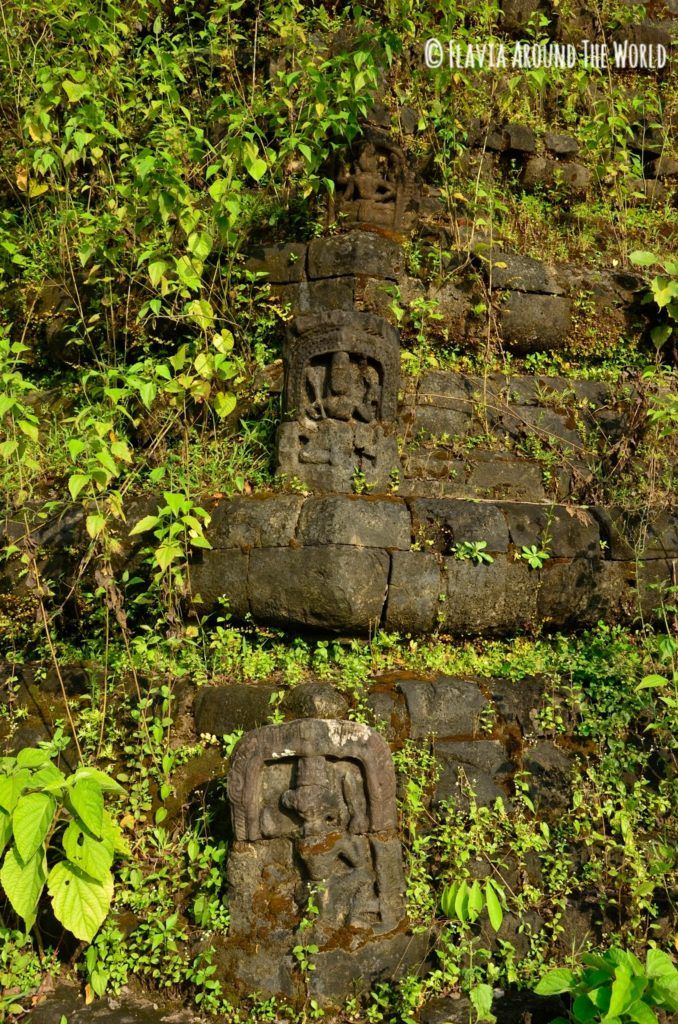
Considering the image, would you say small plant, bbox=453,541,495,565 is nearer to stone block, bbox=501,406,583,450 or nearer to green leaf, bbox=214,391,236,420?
stone block, bbox=501,406,583,450

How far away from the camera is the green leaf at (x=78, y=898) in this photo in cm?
350

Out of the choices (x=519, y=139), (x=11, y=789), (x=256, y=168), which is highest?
(x=519, y=139)

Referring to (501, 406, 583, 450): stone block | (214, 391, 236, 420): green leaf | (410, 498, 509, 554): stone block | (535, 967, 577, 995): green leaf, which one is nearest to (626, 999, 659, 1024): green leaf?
(535, 967, 577, 995): green leaf

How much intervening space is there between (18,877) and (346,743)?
144 centimetres

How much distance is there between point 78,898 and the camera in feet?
11.6

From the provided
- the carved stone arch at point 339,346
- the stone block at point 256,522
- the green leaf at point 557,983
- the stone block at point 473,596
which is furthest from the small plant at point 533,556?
the green leaf at point 557,983

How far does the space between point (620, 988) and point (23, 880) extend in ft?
7.22

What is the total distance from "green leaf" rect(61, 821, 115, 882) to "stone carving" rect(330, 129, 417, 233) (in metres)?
4.64

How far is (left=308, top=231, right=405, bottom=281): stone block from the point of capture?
20.3 feet

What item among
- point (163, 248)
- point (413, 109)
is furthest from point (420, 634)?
point (413, 109)

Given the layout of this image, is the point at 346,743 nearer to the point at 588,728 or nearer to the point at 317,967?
the point at 317,967

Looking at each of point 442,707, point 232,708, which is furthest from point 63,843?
point 442,707

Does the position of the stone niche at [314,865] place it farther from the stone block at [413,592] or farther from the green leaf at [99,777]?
the stone block at [413,592]

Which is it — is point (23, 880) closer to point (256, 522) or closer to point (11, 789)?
point (11, 789)
